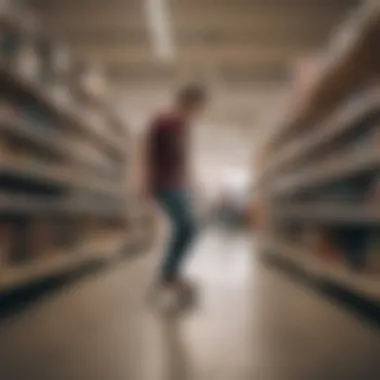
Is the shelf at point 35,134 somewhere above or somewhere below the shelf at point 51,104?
below

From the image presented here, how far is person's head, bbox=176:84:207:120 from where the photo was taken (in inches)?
156

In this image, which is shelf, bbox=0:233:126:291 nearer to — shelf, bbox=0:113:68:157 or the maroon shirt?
shelf, bbox=0:113:68:157

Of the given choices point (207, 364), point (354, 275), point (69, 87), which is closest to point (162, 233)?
point (69, 87)

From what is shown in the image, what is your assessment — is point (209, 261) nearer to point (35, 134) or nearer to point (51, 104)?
point (51, 104)

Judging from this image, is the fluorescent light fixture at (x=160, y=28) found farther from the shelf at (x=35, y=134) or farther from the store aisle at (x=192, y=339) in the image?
the store aisle at (x=192, y=339)

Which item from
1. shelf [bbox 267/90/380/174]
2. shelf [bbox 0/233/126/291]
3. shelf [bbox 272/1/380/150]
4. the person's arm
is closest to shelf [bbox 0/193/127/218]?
shelf [bbox 0/233/126/291]

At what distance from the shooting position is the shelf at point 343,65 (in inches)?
121

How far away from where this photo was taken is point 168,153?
387 centimetres

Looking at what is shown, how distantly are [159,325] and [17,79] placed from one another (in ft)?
5.09

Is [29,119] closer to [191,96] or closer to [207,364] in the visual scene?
[191,96]

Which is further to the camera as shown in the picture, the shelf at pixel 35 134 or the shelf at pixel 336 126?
the shelf at pixel 35 134

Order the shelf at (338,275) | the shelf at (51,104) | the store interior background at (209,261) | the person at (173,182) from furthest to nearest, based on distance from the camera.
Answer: the person at (173,182), the shelf at (51,104), the shelf at (338,275), the store interior background at (209,261)

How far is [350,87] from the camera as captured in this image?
4406 mm

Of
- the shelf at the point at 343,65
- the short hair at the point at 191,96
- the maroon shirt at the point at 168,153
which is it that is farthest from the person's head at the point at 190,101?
the shelf at the point at 343,65
